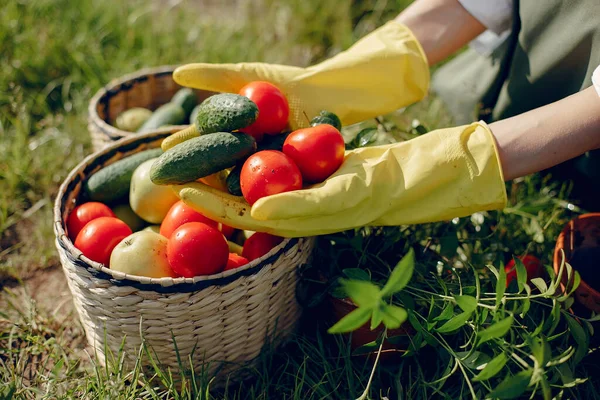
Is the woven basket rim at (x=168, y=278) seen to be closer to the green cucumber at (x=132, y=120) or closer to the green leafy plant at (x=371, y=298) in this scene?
the green leafy plant at (x=371, y=298)

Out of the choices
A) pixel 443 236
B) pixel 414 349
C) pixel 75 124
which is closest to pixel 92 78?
pixel 75 124

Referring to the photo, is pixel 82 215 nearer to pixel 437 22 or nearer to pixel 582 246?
pixel 437 22

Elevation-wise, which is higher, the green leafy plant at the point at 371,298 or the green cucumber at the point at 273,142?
the green leafy plant at the point at 371,298

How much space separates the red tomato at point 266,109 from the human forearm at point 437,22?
0.72 metres

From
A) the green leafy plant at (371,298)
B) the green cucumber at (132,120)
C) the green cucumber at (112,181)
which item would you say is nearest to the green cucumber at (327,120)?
the green cucumber at (112,181)

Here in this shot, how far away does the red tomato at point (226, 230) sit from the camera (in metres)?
1.75

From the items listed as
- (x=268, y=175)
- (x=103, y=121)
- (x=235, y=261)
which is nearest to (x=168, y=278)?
(x=235, y=261)

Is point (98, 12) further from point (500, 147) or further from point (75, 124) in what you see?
point (500, 147)

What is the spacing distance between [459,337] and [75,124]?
207 cm

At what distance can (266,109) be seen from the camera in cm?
171

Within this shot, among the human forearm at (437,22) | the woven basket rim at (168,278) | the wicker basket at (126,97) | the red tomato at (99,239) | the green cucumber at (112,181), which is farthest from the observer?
the wicker basket at (126,97)

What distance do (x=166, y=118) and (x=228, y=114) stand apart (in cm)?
83

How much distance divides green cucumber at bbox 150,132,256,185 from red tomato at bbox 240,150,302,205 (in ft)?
0.21

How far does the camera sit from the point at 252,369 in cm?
168
